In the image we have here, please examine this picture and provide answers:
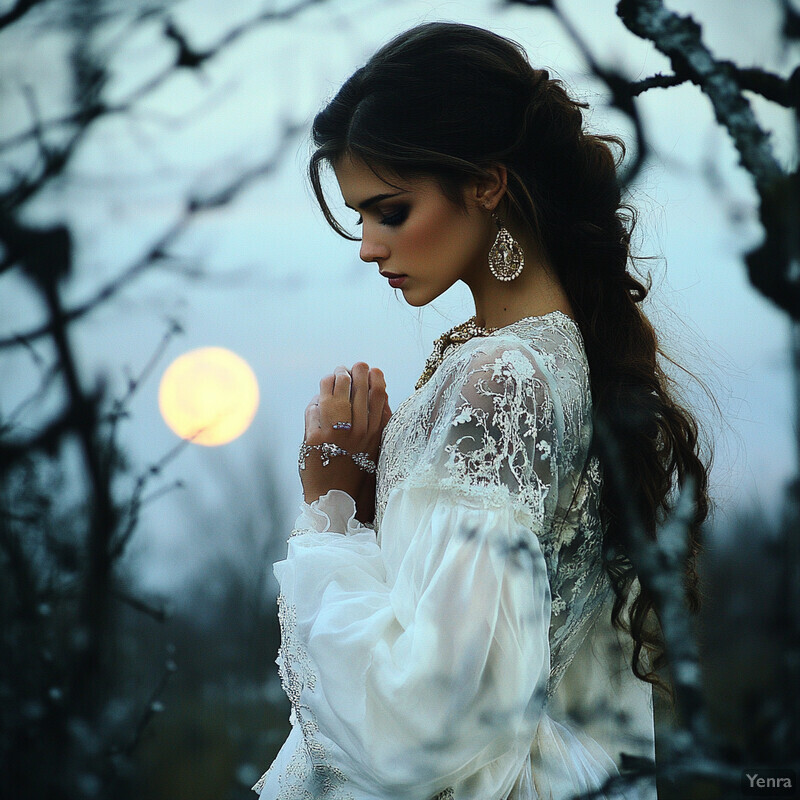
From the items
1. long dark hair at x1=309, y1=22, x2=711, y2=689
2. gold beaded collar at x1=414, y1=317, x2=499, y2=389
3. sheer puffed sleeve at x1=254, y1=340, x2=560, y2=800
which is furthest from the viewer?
gold beaded collar at x1=414, y1=317, x2=499, y2=389

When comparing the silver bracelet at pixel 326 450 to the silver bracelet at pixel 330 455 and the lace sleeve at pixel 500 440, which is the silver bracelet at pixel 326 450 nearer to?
the silver bracelet at pixel 330 455

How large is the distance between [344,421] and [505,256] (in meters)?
0.30

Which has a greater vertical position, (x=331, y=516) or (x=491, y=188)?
(x=491, y=188)

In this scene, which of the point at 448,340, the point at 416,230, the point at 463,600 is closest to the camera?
the point at 463,600

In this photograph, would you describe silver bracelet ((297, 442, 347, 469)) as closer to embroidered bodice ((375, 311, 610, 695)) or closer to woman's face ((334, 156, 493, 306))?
embroidered bodice ((375, 311, 610, 695))

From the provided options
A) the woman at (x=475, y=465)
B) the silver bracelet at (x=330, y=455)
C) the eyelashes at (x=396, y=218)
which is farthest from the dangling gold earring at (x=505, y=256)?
the silver bracelet at (x=330, y=455)

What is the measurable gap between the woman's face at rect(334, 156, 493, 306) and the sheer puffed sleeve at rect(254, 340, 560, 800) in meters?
0.17

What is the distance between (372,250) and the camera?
102cm

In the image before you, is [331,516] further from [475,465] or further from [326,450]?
→ [475,465]

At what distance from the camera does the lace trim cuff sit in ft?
3.41

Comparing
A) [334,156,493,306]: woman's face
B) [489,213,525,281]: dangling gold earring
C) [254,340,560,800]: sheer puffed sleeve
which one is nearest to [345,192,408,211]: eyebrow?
[334,156,493,306]: woman's face

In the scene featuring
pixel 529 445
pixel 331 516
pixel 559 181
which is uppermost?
pixel 559 181

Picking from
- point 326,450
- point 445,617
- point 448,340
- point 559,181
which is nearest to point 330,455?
A: point 326,450

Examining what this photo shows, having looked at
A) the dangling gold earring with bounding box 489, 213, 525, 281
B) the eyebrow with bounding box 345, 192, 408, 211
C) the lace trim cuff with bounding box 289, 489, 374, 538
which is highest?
the eyebrow with bounding box 345, 192, 408, 211
